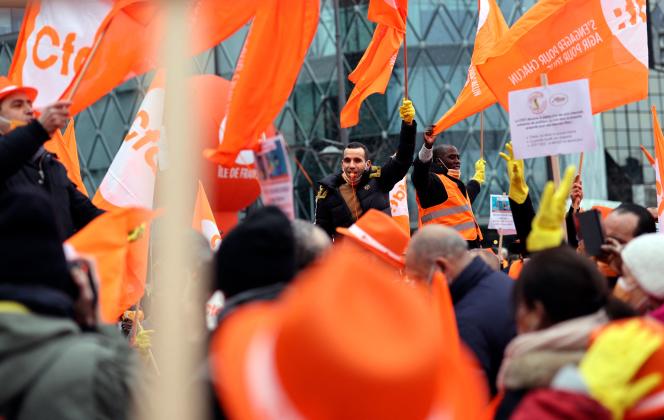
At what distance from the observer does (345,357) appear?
2258mm

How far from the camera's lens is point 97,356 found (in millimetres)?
3348

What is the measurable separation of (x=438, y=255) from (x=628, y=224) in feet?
4.61

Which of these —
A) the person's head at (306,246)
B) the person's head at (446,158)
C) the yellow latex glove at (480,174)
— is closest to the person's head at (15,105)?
the person's head at (306,246)

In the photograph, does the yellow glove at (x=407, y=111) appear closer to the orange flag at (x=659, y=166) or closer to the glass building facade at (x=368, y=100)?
the orange flag at (x=659, y=166)

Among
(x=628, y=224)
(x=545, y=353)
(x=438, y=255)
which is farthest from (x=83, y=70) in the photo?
(x=545, y=353)

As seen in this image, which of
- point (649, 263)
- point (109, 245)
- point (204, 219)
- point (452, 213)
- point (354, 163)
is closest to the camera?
point (649, 263)

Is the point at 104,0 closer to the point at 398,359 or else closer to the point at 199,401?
the point at 199,401

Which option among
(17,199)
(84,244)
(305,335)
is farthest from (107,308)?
(305,335)

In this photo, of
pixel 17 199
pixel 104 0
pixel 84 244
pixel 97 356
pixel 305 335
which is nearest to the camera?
pixel 305 335

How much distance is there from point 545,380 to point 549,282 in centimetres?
38

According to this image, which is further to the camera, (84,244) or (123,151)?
(123,151)

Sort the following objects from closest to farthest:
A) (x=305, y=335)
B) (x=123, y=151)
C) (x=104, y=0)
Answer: (x=305, y=335)
(x=104, y=0)
(x=123, y=151)

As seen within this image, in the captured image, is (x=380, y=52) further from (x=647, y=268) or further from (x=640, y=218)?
(x=647, y=268)

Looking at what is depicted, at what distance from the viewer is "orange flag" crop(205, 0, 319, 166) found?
5820mm
